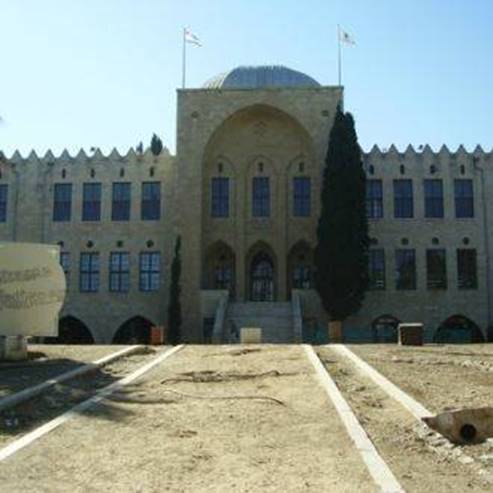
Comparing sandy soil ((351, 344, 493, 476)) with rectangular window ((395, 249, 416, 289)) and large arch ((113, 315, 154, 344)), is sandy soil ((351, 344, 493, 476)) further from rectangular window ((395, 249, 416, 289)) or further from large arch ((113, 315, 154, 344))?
large arch ((113, 315, 154, 344))

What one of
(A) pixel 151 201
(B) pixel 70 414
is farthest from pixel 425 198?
(B) pixel 70 414

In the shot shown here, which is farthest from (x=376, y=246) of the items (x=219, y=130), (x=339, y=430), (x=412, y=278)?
(x=339, y=430)

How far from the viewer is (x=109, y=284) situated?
147ft

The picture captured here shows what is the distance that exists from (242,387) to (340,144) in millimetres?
28901

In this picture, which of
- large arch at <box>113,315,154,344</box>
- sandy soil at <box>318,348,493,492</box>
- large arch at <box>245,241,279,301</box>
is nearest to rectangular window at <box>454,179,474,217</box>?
large arch at <box>245,241,279,301</box>

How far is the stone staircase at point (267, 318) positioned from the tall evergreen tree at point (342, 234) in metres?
2.52

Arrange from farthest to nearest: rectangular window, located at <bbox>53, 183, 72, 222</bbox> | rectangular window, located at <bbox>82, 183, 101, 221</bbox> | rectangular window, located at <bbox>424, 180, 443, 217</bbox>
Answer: rectangular window, located at <bbox>53, 183, 72, 222</bbox> < rectangular window, located at <bbox>82, 183, 101, 221</bbox> < rectangular window, located at <bbox>424, 180, 443, 217</bbox>

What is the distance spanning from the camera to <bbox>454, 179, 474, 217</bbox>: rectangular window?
44250 millimetres

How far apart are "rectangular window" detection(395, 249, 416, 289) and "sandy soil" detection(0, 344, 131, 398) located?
2493 centimetres

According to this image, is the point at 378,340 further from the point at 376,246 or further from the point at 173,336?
the point at 173,336

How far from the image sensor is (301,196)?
147 ft

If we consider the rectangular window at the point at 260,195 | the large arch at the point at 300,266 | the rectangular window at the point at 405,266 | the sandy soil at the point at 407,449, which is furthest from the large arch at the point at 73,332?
the sandy soil at the point at 407,449

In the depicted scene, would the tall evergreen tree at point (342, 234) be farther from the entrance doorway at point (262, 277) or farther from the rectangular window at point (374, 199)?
the entrance doorway at point (262, 277)

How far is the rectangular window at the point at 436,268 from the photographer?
1714 inches
